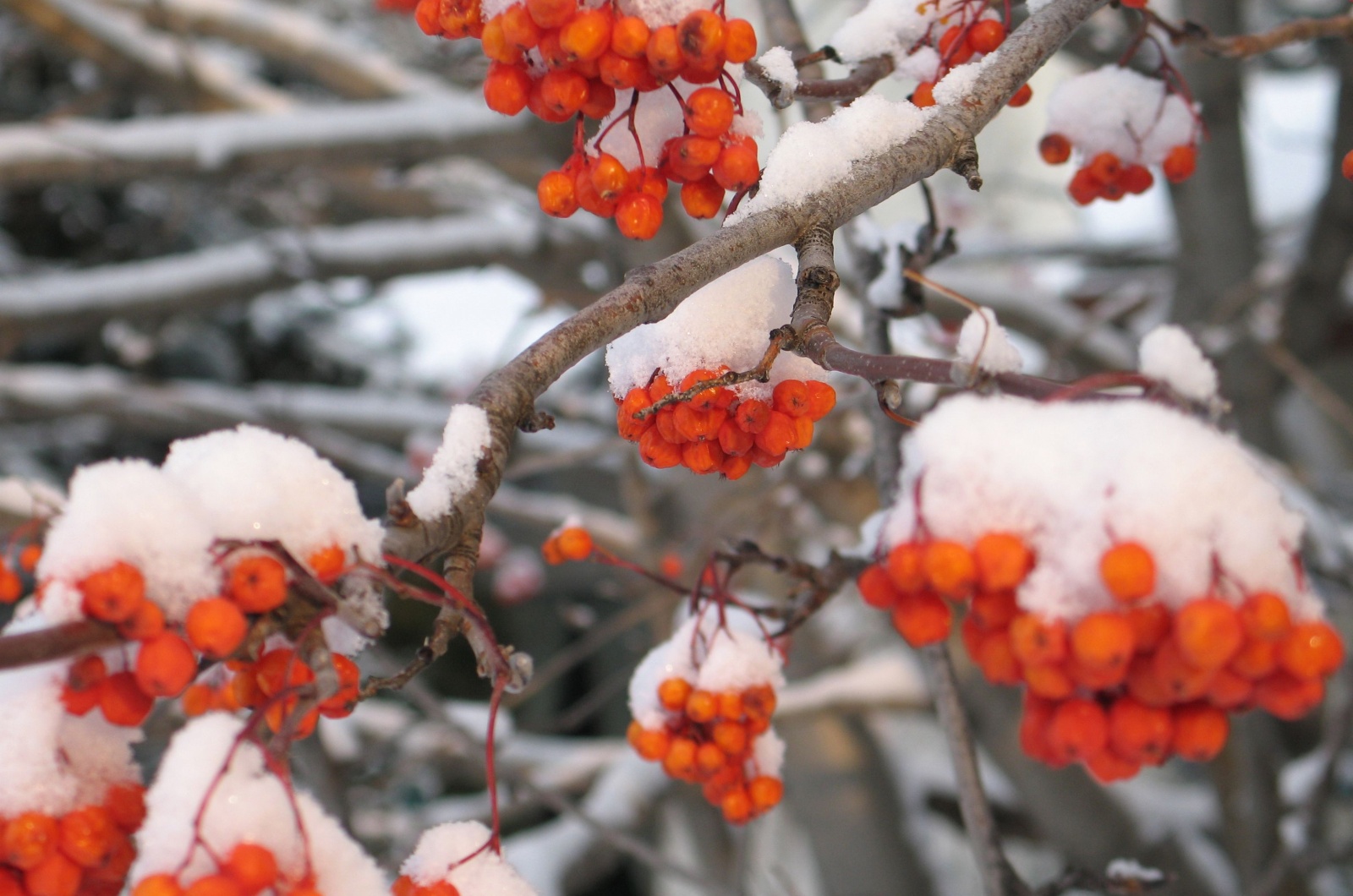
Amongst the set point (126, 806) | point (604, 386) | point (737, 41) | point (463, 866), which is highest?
point (737, 41)

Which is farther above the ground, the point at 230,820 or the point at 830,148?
the point at 830,148

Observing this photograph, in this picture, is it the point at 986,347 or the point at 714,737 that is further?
the point at 714,737

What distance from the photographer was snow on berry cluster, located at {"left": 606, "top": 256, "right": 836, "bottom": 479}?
3.19 ft

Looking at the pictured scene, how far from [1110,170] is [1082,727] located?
0.97m

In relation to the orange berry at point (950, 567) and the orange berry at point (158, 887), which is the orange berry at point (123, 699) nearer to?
the orange berry at point (158, 887)

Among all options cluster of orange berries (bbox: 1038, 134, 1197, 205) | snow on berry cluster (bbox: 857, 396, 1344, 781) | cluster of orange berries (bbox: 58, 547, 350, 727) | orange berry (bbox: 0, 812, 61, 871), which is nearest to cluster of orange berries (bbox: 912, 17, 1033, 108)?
cluster of orange berries (bbox: 1038, 134, 1197, 205)

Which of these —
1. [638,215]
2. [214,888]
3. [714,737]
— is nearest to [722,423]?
[638,215]

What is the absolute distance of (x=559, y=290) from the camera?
3.20 metres

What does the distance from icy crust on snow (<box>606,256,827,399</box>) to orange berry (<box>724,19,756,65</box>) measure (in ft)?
0.70

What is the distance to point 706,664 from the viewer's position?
1276 millimetres

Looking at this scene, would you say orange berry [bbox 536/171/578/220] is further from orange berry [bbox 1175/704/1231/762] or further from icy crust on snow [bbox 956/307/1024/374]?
Answer: orange berry [bbox 1175/704/1231/762]

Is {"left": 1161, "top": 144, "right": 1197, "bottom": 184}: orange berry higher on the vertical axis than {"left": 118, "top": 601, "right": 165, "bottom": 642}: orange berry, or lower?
→ lower

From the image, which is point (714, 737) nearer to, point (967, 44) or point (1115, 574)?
point (1115, 574)

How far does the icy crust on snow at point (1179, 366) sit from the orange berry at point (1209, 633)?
0.23 metres
